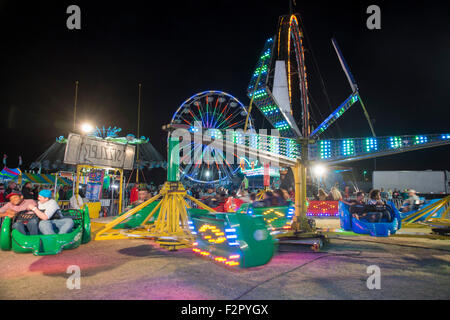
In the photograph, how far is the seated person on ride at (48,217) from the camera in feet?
18.7

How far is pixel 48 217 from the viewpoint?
19.0 ft

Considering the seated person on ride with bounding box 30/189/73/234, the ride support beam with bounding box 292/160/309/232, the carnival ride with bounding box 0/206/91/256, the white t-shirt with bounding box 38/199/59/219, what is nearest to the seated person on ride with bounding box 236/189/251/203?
the ride support beam with bounding box 292/160/309/232

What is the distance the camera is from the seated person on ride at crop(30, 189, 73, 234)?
18.7 feet

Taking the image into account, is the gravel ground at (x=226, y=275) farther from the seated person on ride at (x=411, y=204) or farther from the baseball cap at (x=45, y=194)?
the seated person on ride at (x=411, y=204)

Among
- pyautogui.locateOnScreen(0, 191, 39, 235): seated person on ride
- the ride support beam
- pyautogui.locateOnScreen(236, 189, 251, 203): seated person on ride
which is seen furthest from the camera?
pyautogui.locateOnScreen(236, 189, 251, 203): seated person on ride

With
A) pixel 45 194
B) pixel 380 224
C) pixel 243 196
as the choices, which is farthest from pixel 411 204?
pixel 45 194

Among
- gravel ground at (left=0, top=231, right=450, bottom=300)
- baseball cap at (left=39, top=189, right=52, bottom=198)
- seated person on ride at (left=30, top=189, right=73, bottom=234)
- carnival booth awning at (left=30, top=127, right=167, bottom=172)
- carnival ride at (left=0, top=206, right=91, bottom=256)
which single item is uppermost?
carnival booth awning at (left=30, top=127, right=167, bottom=172)

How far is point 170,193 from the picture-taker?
21.8ft

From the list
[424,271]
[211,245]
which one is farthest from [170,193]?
[424,271]

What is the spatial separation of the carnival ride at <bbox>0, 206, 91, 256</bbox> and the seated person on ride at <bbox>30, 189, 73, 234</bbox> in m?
0.18

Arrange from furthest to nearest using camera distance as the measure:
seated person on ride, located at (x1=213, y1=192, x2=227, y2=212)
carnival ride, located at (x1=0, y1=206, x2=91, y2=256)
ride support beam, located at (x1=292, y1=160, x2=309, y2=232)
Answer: seated person on ride, located at (x1=213, y1=192, x2=227, y2=212), ride support beam, located at (x1=292, y1=160, x2=309, y2=232), carnival ride, located at (x1=0, y1=206, x2=91, y2=256)

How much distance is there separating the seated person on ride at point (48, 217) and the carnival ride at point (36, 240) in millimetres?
177

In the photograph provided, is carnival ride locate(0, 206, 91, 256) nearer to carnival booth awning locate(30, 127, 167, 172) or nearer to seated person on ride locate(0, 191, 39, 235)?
seated person on ride locate(0, 191, 39, 235)
